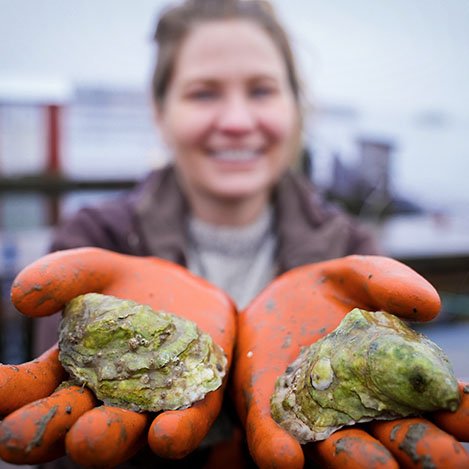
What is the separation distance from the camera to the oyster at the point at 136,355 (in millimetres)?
955

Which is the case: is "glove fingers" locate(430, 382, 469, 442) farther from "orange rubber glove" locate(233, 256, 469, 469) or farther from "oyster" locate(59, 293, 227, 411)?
"oyster" locate(59, 293, 227, 411)

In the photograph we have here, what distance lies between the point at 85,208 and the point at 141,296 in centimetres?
92

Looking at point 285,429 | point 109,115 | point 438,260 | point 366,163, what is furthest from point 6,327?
point 109,115

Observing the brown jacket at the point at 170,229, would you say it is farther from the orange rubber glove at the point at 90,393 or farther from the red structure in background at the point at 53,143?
the red structure in background at the point at 53,143

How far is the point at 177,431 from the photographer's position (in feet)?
2.77

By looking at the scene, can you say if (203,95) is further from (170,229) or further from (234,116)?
(170,229)

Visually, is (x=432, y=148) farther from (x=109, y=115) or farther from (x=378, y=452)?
(x=378, y=452)

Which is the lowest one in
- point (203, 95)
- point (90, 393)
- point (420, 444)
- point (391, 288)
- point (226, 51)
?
point (90, 393)

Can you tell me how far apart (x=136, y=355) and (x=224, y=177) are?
46.1 inches

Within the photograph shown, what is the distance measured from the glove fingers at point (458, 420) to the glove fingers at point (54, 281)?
787mm

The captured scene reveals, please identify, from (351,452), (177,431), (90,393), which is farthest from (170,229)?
(351,452)

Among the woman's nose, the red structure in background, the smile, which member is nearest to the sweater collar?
the smile

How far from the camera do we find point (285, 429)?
36.1 inches

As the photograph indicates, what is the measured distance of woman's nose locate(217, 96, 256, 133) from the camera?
77.5 inches
